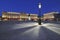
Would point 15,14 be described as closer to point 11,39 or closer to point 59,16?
point 59,16

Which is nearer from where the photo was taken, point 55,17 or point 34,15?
point 55,17

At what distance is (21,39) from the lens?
7.86 meters

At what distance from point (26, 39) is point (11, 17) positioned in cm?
9564

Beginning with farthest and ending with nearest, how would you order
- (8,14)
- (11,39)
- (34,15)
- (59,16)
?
(34,15) → (8,14) → (59,16) → (11,39)

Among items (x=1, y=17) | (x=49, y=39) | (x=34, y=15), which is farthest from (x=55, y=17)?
(x=49, y=39)

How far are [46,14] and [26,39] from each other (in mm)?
109759

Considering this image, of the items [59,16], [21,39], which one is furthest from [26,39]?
[59,16]

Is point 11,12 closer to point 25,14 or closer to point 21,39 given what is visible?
point 25,14

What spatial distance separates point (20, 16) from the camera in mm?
103312

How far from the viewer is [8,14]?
101m

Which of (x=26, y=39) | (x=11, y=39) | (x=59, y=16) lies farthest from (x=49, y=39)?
(x=59, y=16)

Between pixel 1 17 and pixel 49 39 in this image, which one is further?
pixel 1 17

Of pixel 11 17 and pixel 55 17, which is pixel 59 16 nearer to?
pixel 55 17

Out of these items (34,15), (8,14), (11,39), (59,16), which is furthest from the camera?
(34,15)
